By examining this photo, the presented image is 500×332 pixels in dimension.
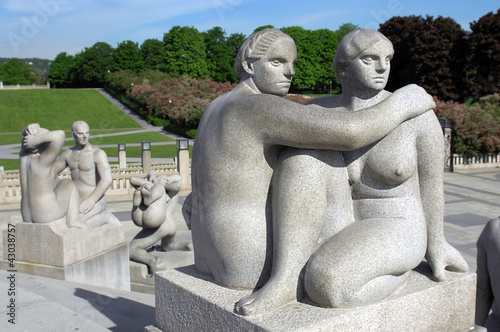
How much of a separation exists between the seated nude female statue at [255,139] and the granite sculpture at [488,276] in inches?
46.9

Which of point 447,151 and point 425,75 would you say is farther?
point 425,75

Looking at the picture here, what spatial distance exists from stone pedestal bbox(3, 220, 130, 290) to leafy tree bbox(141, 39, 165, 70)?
66.5 m

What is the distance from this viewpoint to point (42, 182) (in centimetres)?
661

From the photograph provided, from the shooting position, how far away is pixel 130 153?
91.2 feet

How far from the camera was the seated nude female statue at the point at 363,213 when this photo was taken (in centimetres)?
317

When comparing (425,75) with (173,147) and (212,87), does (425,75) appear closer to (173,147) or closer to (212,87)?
(212,87)

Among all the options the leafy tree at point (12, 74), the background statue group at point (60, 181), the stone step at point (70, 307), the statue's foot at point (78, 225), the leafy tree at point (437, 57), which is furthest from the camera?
the leafy tree at point (12, 74)

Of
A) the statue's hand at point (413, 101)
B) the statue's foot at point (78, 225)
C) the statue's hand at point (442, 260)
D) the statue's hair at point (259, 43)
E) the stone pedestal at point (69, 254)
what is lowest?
the stone pedestal at point (69, 254)

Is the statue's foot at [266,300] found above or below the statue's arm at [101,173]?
below

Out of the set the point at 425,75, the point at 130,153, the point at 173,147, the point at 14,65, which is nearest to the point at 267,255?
the point at 130,153

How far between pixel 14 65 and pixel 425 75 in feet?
251

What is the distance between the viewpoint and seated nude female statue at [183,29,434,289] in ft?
10.5

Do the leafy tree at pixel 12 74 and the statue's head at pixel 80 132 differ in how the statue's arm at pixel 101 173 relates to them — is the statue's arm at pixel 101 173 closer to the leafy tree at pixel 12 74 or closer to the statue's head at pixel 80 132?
the statue's head at pixel 80 132

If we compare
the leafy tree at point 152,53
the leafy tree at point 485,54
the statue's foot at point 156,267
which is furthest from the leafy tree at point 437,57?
the leafy tree at point 152,53
